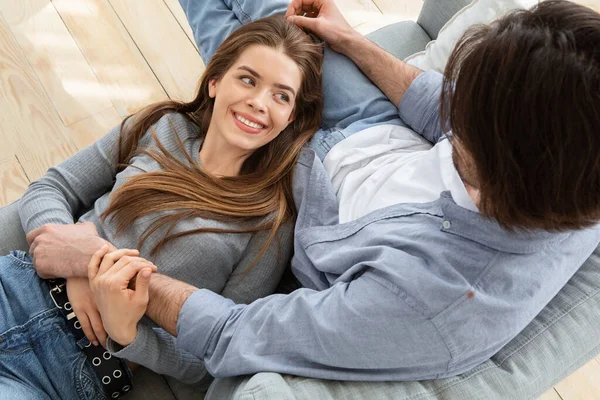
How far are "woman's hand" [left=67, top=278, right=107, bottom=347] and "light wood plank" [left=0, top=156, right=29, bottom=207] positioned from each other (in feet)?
2.42

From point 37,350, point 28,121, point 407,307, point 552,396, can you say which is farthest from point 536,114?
point 28,121

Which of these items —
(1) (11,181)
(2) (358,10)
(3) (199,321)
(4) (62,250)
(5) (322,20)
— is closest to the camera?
(3) (199,321)

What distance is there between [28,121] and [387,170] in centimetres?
125

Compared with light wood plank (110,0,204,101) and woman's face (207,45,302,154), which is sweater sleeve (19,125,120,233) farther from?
light wood plank (110,0,204,101)

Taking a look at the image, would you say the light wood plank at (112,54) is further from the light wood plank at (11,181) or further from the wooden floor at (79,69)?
the light wood plank at (11,181)

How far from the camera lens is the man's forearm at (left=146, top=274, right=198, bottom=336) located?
3.92 feet

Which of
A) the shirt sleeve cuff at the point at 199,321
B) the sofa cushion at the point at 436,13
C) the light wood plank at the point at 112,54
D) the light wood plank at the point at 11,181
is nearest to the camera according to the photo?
the shirt sleeve cuff at the point at 199,321

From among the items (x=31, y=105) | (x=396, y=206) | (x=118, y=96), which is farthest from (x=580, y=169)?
(x=31, y=105)

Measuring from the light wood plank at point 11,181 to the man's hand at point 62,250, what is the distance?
0.61 metres

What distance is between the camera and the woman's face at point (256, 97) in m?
1.41

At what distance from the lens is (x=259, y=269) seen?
1.36 m

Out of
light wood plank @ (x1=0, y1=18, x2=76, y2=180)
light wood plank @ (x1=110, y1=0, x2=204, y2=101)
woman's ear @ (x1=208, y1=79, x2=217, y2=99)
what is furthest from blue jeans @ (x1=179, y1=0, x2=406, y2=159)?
light wood plank @ (x1=0, y1=18, x2=76, y2=180)

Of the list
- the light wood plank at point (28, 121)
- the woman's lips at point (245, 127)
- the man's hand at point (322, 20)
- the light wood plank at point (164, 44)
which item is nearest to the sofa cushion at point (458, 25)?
the man's hand at point (322, 20)

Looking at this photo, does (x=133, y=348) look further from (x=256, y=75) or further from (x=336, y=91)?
(x=336, y=91)
